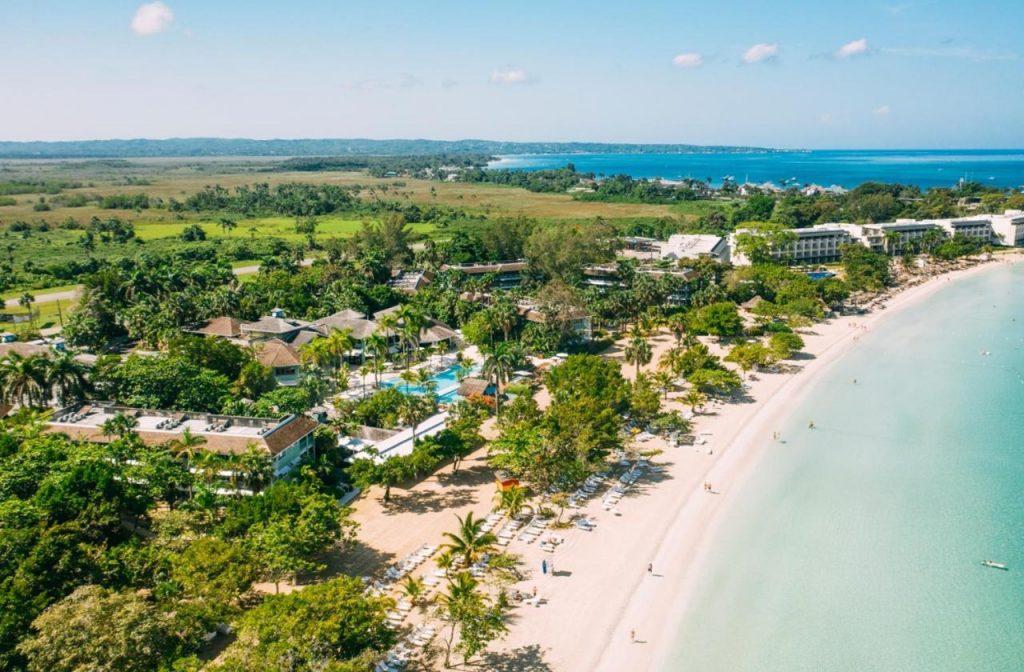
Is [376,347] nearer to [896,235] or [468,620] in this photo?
[468,620]

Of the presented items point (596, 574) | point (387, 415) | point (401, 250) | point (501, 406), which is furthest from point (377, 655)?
point (401, 250)

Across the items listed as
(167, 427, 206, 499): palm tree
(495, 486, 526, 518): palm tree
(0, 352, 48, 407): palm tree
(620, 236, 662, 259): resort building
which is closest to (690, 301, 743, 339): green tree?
(495, 486, 526, 518): palm tree

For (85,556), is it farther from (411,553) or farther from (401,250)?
(401,250)

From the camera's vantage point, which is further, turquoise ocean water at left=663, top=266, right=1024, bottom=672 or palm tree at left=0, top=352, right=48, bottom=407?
palm tree at left=0, top=352, right=48, bottom=407

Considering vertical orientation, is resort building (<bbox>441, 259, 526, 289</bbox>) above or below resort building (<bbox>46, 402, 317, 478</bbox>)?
above

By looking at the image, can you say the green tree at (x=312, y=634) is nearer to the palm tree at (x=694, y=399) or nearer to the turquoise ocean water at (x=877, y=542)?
the turquoise ocean water at (x=877, y=542)

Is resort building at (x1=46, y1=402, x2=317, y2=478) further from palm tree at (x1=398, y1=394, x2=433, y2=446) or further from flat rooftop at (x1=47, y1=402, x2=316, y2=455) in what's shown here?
palm tree at (x1=398, y1=394, x2=433, y2=446)

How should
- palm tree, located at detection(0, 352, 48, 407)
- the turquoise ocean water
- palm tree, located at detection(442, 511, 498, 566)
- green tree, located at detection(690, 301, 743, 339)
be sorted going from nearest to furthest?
the turquoise ocean water
palm tree, located at detection(442, 511, 498, 566)
palm tree, located at detection(0, 352, 48, 407)
green tree, located at detection(690, 301, 743, 339)

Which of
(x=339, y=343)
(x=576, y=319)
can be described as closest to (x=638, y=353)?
(x=576, y=319)
